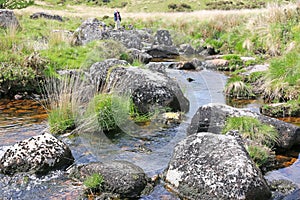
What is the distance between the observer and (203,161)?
5.77 meters

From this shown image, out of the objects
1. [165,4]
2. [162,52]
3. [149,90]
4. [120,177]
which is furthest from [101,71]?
[165,4]

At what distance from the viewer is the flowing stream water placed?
5.81m

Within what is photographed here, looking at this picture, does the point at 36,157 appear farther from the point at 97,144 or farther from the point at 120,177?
the point at 120,177

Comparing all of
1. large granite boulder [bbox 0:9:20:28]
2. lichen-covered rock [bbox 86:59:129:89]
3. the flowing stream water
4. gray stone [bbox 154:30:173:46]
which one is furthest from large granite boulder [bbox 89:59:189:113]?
gray stone [bbox 154:30:173:46]

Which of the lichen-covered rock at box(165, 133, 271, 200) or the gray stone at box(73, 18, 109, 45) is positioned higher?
the gray stone at box(73, 18, 109, 45)

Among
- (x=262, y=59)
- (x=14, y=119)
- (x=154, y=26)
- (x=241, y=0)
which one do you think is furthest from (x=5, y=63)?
(x=241, y=0)

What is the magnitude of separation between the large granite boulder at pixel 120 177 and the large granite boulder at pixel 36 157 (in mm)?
567

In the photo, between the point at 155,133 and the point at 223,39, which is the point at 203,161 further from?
the point at 223,39

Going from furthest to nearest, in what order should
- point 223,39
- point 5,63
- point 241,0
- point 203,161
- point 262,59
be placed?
point 241,0 → point 223,39 → point 262,59 → point 5,63 → point 203,161

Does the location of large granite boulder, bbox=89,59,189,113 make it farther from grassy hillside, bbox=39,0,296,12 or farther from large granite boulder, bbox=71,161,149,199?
grassy hillside, bbox=39,0,296,12

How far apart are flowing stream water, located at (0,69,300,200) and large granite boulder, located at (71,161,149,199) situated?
20 centimetres

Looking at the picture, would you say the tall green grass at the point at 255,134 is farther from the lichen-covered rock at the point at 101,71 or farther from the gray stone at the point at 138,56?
the gray stone at the point at 138,56

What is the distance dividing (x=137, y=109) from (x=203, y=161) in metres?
3.92

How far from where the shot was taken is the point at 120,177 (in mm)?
5758
